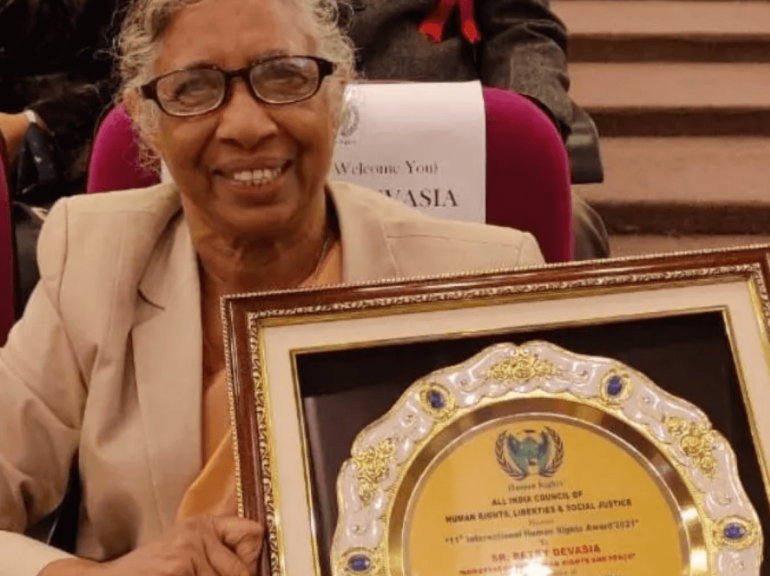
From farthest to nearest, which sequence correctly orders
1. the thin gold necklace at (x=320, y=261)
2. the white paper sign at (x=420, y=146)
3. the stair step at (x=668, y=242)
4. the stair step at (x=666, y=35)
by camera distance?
1. the stair step at (x=666, y=35)
2. the stair step at (x=668, y=242)
3. the white paper sign at (x=420, y=146)
4. the thin gold necklace at (x=320, y=261)

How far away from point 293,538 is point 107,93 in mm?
1589

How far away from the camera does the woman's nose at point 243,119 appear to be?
1041 millimetres

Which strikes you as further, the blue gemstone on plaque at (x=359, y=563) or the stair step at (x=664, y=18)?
the stair step at (x=664, y=18)

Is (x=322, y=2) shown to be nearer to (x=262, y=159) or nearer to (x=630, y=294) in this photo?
(x=262, y=159)

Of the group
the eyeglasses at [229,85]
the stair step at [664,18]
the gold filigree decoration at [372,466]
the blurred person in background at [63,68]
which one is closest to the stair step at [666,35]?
the stair step at [664,18]

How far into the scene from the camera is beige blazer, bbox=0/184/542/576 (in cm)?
110

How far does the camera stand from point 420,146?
1.42m

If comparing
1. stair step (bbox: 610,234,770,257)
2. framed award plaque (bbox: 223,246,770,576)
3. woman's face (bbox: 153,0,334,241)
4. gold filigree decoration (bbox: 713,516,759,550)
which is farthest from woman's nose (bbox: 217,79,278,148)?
stair step (bbox: 610,234,770,257)

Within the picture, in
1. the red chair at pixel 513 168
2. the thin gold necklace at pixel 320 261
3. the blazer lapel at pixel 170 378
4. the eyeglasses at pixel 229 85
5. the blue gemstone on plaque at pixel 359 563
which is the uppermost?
the red chair at pixel 513 168

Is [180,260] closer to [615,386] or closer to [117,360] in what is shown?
[117,360]

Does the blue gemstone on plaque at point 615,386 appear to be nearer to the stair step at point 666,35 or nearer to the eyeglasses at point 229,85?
the eyeglasses at point 229,85

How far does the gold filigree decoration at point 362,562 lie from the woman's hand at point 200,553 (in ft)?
0.22

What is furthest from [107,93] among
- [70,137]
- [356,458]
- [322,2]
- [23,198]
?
[356,458]

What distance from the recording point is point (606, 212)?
2.96 m
